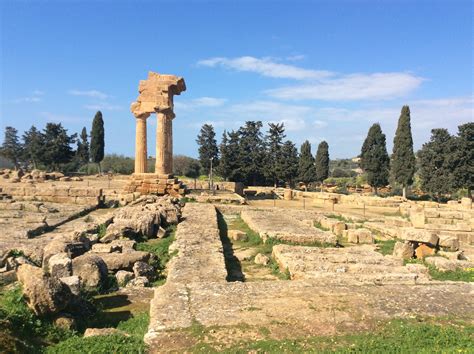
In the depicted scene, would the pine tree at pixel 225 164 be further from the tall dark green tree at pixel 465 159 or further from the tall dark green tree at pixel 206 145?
the tall dark green tree at pixel 465 159

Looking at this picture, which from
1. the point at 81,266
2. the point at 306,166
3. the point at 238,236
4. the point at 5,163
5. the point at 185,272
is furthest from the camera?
the point at 5,163

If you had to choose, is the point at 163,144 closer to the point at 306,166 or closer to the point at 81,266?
the point at 81,266

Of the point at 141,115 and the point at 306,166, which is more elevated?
the point at 141,115

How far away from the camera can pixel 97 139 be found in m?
53.3

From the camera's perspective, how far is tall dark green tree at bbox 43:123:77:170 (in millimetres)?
49719

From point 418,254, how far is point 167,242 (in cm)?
708

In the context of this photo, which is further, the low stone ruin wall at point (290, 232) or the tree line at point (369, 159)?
the tree line at point (369, 159)

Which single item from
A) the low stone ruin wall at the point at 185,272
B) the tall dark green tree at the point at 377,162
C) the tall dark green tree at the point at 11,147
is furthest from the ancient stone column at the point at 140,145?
the tall dark green tree at the point at 11,147

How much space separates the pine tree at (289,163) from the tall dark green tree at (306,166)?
3.62ft

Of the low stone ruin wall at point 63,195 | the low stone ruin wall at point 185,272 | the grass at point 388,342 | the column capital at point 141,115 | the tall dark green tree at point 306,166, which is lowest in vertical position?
the grass at point 388,342

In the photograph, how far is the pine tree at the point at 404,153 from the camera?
39219mm

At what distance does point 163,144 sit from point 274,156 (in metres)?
26.2

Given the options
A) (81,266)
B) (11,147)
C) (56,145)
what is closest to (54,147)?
(56,145)

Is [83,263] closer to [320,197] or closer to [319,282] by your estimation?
[319,282]
